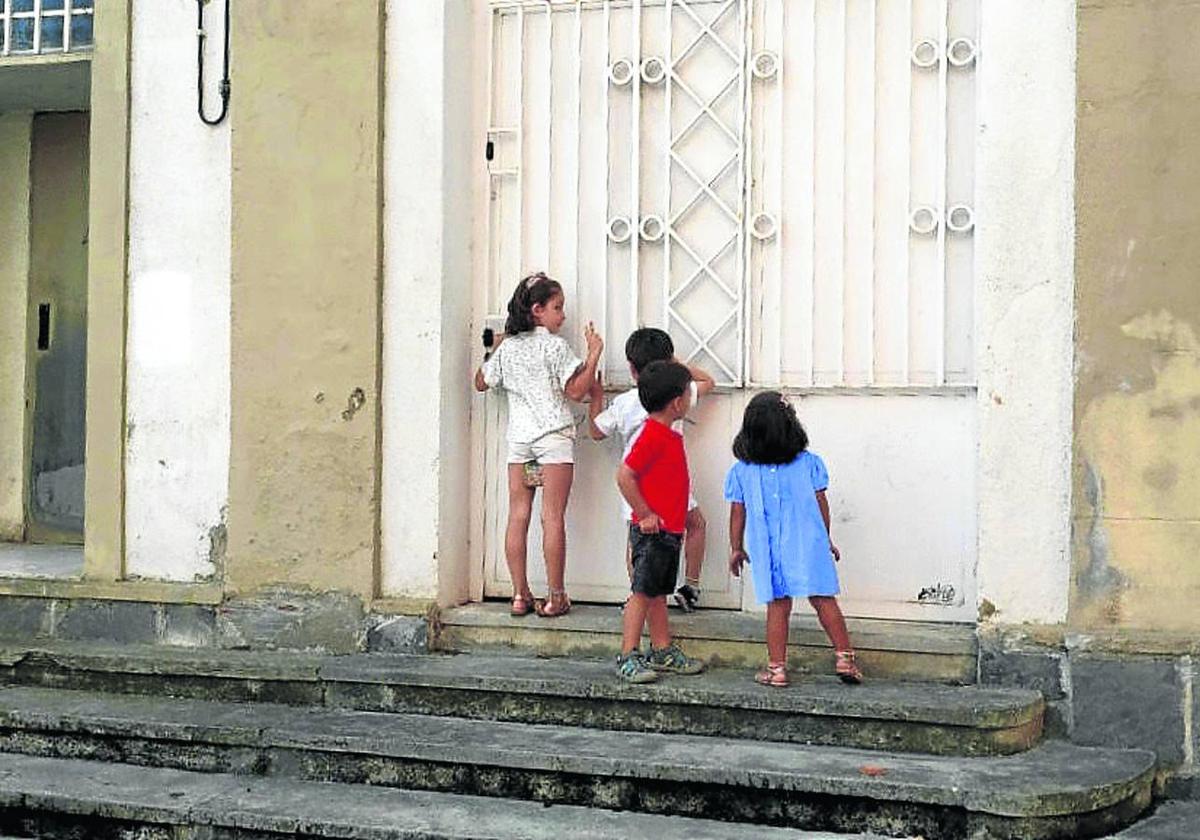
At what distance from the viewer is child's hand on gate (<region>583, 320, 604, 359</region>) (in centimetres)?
650

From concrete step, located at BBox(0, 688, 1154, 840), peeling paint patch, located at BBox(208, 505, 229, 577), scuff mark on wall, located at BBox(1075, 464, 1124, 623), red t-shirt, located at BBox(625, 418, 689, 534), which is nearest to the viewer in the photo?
concrete step, located at BBox(0, 688, 1154, 840)

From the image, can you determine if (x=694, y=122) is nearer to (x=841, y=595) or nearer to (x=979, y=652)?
(x=841, y=595)

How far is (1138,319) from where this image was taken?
18.0ft

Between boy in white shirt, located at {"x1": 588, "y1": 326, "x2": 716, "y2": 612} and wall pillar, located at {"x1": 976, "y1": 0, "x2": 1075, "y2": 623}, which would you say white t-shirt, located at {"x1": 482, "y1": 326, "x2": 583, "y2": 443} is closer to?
boy in white shirt, located at {"x1": 588, "y1": 326, "x2": 716, "y2": 612}

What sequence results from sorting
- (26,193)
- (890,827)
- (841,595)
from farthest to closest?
(26,193) < (841,595) < (890,827)

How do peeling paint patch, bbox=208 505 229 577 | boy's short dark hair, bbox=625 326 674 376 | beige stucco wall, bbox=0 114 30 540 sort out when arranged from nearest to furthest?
boy's short dark hair, bbox=625 326 674 376 < peeling paint patch, bbox=208 505 229 577 < beige stucco wall, bbox=0 114 30 540

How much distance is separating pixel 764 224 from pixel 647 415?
3.18 ft

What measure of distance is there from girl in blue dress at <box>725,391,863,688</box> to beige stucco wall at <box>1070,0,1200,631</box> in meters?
0.91

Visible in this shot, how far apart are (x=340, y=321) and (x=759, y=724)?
2559mm

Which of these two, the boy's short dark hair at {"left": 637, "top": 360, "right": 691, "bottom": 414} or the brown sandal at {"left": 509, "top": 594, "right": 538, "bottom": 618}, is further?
the brown sandal at {"left": 509, "top": 594, "right": 538, "bottom": 618}

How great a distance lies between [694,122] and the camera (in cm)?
654

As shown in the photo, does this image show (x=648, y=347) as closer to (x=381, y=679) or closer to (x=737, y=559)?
(x=737, y=559)

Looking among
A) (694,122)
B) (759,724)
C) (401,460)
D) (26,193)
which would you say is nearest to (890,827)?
(759,724)

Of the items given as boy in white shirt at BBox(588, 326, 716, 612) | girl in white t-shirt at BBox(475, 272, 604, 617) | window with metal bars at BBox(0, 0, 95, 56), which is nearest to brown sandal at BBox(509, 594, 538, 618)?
girl in white t-shirt at BBox(475, 272, 604, 617)
